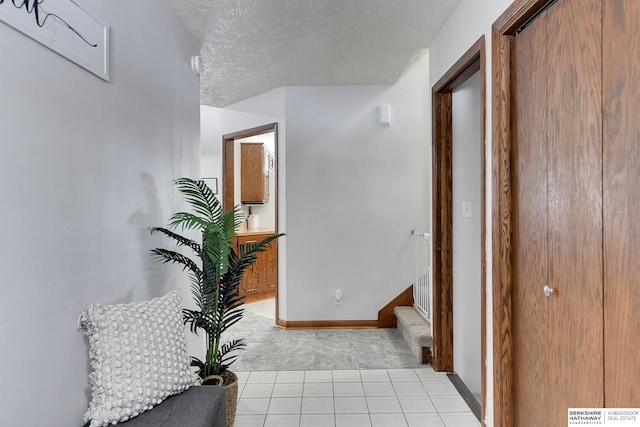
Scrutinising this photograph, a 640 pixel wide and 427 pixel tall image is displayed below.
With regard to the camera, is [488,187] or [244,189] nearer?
[488,187]

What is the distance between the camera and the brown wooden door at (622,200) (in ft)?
3.34

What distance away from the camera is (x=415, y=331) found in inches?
116

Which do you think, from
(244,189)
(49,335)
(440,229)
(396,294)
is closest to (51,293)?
(49,335)

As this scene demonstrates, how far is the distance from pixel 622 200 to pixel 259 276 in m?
4.41

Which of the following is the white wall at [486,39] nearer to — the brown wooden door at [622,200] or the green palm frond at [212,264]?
the brown wooden door at [622,200]

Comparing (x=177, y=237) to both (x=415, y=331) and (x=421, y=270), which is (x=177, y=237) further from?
(x=421, y=270)

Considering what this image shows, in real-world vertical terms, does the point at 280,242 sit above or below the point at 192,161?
below

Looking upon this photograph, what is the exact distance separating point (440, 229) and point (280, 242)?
1.77 m

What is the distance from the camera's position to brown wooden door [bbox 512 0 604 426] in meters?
1.17

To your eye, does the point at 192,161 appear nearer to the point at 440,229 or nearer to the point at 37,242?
the point at 37,242

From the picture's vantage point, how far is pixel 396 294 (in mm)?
3707

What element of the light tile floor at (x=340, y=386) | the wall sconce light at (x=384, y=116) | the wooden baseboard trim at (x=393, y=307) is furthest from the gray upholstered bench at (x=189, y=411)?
the wall sconce light at (x=384, y=116)

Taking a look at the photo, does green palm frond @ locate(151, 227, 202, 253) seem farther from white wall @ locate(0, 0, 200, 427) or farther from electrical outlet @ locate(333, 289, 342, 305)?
electrical outlet @ locate(333, 289, 342, 305)

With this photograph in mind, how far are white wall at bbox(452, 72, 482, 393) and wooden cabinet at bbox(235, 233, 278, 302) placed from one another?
2.71 meters
